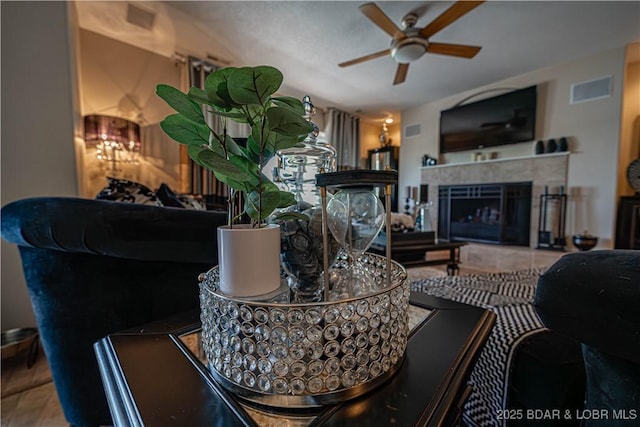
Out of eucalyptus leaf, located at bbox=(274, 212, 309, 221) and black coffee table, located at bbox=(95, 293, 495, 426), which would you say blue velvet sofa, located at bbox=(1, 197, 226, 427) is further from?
eucalyptus leaf, located at bbox=(274, 212, 309, 221)

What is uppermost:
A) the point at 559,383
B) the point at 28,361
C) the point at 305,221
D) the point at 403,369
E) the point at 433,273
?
the point at 305,221

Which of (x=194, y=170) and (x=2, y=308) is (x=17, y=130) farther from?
(x=194, y=170)

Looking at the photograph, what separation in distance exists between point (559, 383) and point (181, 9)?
332 cm

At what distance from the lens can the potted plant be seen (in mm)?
358

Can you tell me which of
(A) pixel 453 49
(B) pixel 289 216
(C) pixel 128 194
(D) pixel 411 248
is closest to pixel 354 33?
(A) pixel 453 49

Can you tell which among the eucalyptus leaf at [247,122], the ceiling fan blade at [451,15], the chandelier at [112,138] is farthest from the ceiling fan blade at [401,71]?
the eucalyptus leaf at [247,122]

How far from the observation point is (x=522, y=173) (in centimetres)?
354

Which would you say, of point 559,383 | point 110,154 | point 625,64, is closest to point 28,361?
point 110,154

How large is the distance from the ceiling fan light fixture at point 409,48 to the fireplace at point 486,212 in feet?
7.51

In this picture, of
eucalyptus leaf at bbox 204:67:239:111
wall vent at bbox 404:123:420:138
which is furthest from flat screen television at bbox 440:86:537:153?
eucalyptus leaf at bbox 204:67:239:111

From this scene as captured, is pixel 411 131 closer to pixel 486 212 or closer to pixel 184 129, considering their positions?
pixel 486 212

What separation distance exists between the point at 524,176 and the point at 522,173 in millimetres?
46

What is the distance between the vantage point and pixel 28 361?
1.39m

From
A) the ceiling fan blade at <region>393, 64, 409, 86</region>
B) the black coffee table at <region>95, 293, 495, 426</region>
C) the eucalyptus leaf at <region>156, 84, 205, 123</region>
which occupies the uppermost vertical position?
the ceiling fan blade at <region>393, 64, 409, 86</region>
